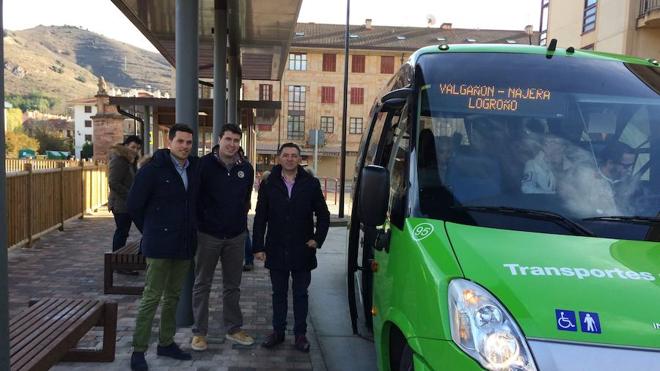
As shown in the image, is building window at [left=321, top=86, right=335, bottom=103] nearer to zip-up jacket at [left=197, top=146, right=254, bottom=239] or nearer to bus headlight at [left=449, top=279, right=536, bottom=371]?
zip-up jacket at [left=197, top=146, right=254, bottom=239]

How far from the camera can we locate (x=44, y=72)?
180m

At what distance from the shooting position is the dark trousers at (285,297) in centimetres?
471

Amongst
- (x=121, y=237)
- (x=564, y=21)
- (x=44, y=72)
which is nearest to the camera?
(x=121, y=237)

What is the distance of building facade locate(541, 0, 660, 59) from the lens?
19594mm

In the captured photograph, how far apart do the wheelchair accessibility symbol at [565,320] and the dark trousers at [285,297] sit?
9.00 ft

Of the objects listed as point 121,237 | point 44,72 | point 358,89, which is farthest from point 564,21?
point 44,72

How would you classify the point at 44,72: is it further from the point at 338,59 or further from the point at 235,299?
the point at 235,299

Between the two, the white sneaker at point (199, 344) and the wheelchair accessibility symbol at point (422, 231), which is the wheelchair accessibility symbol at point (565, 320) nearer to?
the wheelchair accessibility symbol at point (422, 231)

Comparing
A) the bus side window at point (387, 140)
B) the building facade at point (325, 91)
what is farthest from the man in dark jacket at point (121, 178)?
the building facade at point (325, 91)

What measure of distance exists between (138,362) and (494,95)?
3.19 metres

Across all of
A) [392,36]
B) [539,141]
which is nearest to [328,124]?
[392,36]

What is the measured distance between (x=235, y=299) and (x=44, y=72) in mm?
201817

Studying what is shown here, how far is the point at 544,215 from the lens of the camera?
113 inches

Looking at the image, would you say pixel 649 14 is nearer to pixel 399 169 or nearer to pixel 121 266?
pixel 399 169
